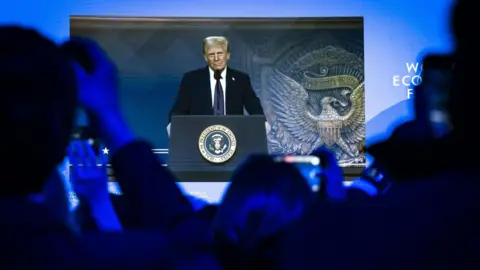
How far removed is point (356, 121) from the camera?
7332 mm

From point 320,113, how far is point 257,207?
608cm

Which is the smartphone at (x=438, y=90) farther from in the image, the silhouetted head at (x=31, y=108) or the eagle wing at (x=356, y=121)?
the eagle wing at (x=356, y=121)

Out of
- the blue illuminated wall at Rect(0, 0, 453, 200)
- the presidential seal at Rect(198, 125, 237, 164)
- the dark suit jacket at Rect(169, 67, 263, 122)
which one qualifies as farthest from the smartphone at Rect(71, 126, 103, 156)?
the blue illuminated wall at Rect(0, 0, 453, 200)

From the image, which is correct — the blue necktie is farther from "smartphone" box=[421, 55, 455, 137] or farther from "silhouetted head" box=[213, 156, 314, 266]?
"smartphone" box=[421, 55, 455, 137]

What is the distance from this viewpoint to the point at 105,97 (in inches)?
53.7

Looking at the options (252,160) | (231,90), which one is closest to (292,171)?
(252,160)

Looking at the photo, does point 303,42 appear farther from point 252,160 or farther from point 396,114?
point 252,160

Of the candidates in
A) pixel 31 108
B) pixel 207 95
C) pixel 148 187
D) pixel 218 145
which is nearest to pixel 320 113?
pixel 207 95

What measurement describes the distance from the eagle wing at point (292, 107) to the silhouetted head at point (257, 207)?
19.3ft

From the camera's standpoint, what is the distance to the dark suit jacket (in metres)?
7.12

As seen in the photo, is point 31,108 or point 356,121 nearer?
point 31,108

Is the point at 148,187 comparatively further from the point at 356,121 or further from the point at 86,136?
the point at 356,121

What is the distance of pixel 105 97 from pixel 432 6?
6.13 meters

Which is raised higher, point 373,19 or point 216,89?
point 373,19
